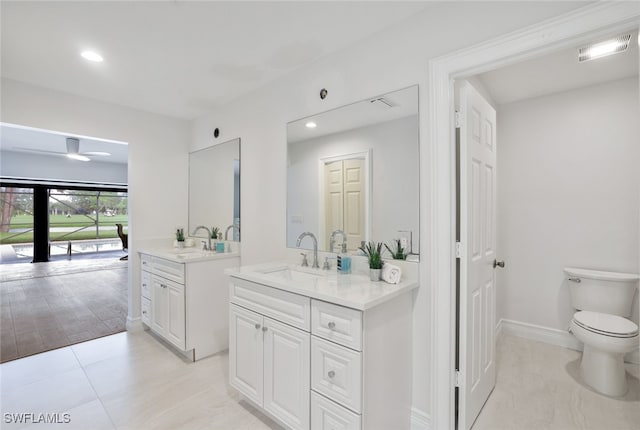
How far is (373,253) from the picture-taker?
6.08 ft

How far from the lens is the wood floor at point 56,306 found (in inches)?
119

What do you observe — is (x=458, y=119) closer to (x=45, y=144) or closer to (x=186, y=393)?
(x=186, y=393)

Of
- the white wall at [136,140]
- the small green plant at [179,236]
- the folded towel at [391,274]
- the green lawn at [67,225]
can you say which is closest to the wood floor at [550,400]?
the folded towel at [391,274]

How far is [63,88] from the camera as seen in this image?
2830 millimetres

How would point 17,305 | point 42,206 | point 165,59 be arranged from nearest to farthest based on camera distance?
point 165,59 < point 17,305 < point 42,206

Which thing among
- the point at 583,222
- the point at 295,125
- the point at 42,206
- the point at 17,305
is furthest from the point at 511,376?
the point at 42,206

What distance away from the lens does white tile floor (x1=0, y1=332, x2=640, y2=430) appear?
1.84 m

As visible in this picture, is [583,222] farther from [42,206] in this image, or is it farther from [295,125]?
[42,206]

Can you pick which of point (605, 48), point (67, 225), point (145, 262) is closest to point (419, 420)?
point (605, 48)

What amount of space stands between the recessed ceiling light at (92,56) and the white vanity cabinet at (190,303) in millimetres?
1717

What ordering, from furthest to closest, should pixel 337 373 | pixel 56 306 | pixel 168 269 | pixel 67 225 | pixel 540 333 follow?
pixel 67 225 < pixel 56 306 < pixel 540 333 < pixel 168 269 < pixel 337 373

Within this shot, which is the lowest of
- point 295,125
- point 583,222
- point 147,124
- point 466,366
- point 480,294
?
point 466,366

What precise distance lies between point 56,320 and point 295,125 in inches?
147

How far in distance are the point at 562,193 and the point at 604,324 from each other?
1.22 m
